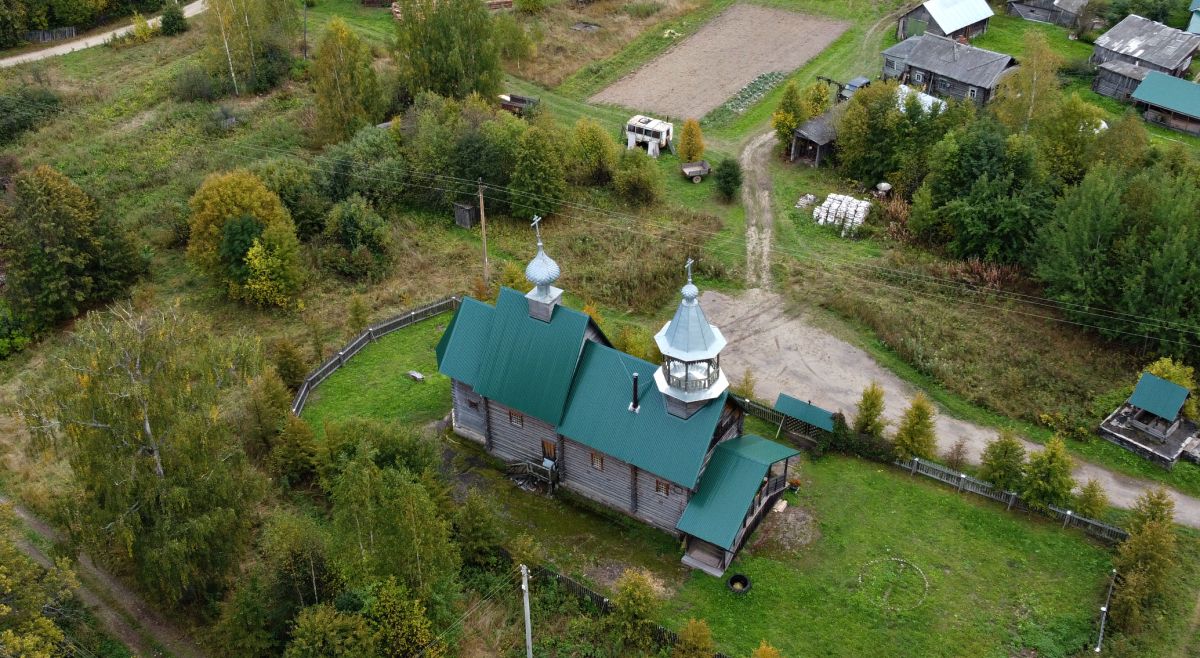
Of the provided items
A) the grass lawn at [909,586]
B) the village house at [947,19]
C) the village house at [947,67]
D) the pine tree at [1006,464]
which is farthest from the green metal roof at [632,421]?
the village house at [947,19]

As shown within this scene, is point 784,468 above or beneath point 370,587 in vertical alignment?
beneath

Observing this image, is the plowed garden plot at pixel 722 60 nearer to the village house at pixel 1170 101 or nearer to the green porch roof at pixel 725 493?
the village house at pixel 1170 101

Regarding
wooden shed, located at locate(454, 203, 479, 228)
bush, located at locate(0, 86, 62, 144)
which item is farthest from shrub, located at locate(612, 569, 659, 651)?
bush, located at locate(0, 86, 62, 144)

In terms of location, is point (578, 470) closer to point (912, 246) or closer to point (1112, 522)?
point (1112, 522)

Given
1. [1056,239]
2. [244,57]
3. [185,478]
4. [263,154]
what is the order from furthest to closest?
[244,57], [263,154], [1056,239], [185,478]

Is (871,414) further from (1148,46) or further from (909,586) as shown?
(1148,46)

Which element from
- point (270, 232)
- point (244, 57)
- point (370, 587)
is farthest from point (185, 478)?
point (244, 57)

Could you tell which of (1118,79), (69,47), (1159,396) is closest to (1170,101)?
(1118,79)
